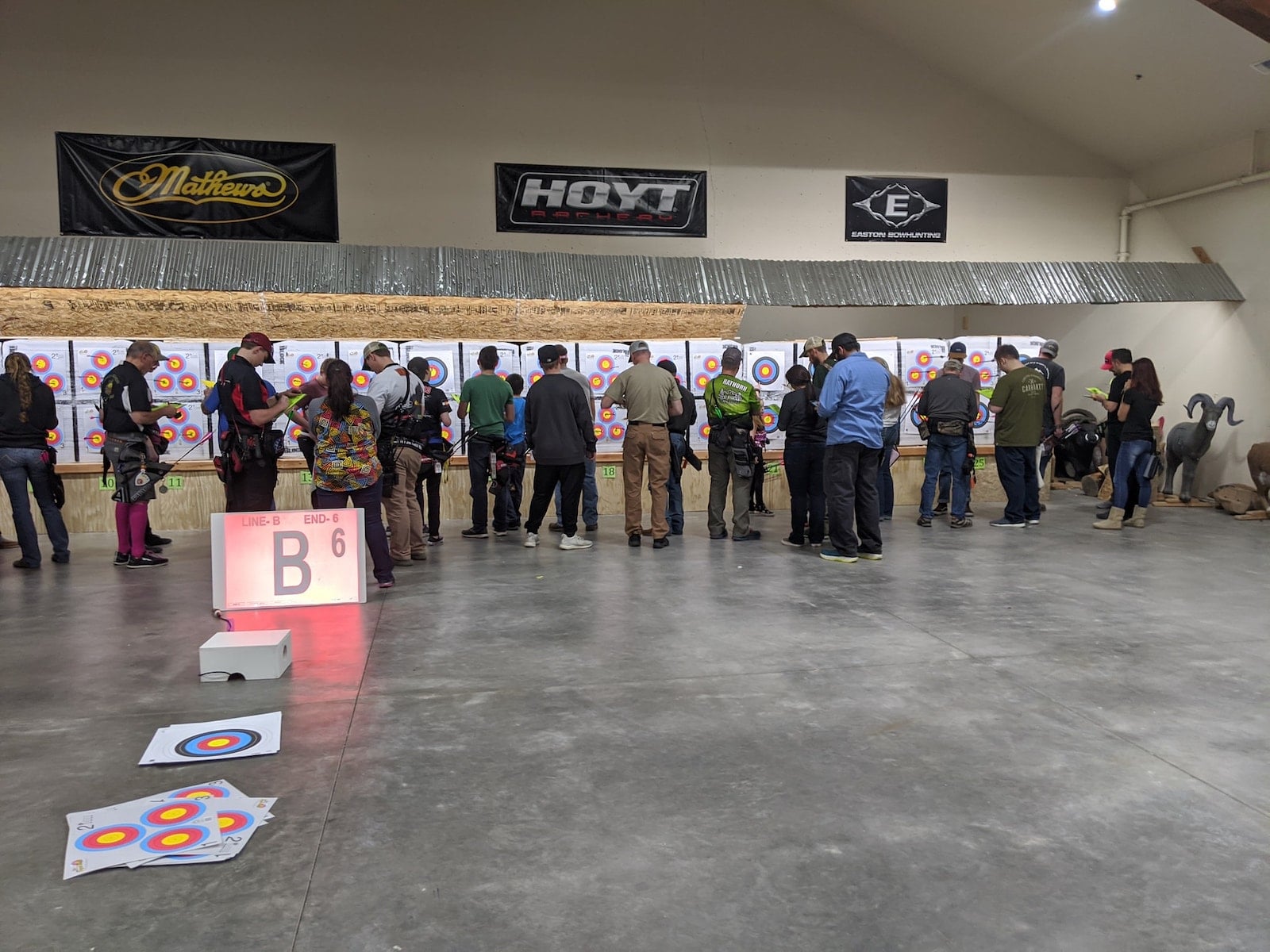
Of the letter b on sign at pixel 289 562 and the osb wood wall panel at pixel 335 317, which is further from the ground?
the osb wood wall panel at pixel 335 317

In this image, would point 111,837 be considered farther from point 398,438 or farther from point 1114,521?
point 1114,521

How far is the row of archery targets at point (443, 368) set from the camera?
838 centimetres

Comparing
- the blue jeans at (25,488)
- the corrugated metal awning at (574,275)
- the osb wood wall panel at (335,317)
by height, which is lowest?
the blue jeans at (25,488)

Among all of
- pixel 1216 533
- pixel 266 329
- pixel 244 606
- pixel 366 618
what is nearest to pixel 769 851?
pixel 366 618

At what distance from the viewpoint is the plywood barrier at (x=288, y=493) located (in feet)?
27.3

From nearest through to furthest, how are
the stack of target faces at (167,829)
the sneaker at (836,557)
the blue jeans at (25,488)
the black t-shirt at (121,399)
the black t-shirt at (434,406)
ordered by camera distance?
the stack of target faces at (167,829) < the black t-shirt at (121,399) < the blue jeans at (25,488) < the sneaker at (836,557) < the black t-shirt at (434,406)

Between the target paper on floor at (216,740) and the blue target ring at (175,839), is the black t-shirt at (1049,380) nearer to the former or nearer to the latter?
the target paper on floor at (216,740)

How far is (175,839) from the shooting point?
7.92ft

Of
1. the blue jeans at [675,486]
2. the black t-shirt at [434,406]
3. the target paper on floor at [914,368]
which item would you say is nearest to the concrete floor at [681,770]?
the black t-shirt at [434,406]

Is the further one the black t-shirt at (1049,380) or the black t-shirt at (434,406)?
the black t-shirt at (1049,380)

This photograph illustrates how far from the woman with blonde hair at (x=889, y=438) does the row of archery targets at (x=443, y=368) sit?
3.51ft

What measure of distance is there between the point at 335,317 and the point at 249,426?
3045 mm

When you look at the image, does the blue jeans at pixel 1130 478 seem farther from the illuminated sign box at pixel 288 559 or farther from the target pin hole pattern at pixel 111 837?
the target pin hole pattern at pixel 111 837

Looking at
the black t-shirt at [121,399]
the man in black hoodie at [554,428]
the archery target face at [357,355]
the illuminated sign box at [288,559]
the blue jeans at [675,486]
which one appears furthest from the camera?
the archery target face at [357,355]
